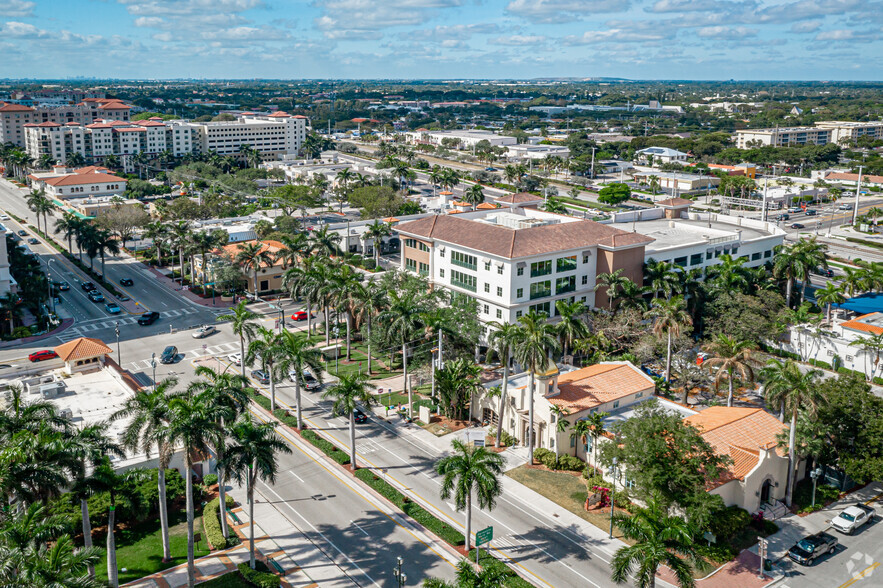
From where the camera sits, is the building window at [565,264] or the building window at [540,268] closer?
the building window at [540,268]

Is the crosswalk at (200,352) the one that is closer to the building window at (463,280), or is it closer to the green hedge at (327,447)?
the green hedge at (327,447)

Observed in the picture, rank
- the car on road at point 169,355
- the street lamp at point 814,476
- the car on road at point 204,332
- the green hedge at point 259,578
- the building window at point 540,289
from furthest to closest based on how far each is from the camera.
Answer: the car on road at point 204,332 → the car on road at point 169,355 → the building window at point 540,289 → the street lamp at point 814,476 → the green hedge at point 259,578

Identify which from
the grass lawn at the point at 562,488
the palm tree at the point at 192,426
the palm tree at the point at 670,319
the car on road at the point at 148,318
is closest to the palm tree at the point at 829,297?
the palm tree at the point at 670,319

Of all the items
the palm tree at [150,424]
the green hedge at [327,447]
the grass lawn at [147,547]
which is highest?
the palm tree at [150,424]

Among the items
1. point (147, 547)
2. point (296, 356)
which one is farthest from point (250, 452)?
point (296, 356)

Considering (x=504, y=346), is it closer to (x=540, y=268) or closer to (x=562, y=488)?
(x=562, y=488)

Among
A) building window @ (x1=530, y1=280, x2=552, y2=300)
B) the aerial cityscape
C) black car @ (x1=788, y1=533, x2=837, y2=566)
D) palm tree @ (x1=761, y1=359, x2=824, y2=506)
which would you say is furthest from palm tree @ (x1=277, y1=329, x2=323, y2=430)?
black car @ (x1=788, y1=533, x2=837, y2=566)

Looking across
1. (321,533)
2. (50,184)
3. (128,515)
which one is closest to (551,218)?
(321,533)

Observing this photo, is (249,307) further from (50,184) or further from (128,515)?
(50,184)
